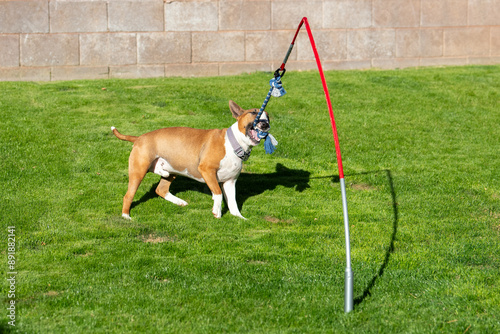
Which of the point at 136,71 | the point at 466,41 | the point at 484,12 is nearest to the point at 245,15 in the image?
the point at 136,71

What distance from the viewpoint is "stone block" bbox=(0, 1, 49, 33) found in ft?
49.7

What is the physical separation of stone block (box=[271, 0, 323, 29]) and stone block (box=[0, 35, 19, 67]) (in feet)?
22.1

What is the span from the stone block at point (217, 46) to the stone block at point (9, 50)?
15.0 ft

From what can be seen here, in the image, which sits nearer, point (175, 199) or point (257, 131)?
point (257, 131)

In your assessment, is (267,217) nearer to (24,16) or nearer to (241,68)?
(241,68)

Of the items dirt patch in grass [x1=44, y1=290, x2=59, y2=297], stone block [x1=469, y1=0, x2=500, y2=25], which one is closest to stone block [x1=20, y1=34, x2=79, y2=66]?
dirt patch in grass [x1=44, y1=290, x2=59, y2=297]

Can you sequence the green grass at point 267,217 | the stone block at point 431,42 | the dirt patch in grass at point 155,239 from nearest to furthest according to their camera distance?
1. the green grass at point 267,217
2. the dirt patch in grass at point 155,239
3. the stone block at point 431,42

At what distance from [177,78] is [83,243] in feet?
30.9

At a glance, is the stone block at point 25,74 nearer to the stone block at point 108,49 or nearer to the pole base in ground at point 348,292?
the stone block at point 108,49

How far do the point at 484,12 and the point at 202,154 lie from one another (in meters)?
12.4

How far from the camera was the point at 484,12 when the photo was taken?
56.7 feet

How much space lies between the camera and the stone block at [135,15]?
1567 centimetres

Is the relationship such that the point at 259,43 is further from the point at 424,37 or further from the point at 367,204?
the point at 367,204

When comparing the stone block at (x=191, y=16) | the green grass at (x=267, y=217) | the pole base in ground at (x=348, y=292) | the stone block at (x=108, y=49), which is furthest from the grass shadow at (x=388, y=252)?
the stone block at (x=108, y=49)
